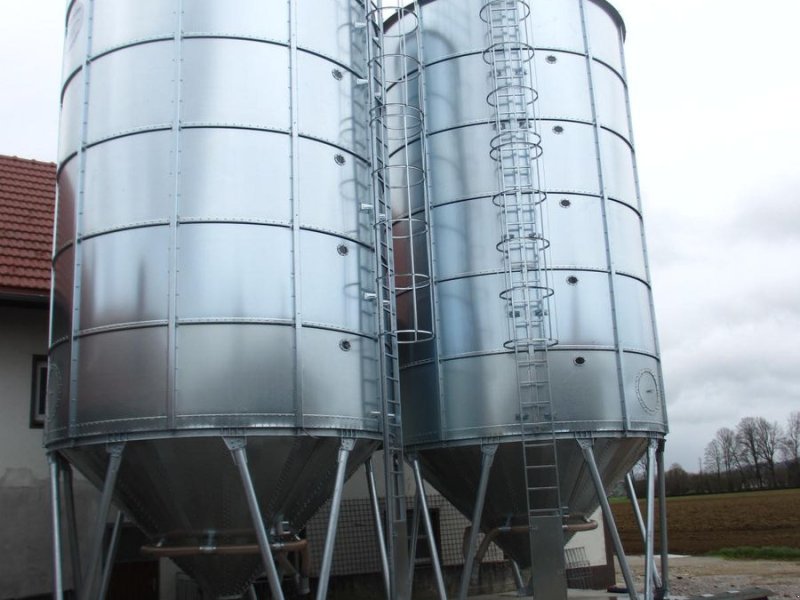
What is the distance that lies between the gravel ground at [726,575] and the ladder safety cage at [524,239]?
20.8 ft

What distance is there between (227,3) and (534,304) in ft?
17.9

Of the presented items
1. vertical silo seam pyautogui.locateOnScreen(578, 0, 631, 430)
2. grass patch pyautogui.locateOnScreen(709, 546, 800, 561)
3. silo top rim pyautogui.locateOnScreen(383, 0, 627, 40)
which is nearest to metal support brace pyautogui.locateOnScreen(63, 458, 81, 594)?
vertical silo seam pyautogui.locateOnScreen(578, 0, 631, 430)

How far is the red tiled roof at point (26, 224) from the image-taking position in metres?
13.0

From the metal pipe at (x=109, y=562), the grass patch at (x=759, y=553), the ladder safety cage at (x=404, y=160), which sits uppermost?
the ladder safety cage at (x=404, y=160)

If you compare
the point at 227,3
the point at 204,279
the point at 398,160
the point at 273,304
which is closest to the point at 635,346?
the point at 398,160

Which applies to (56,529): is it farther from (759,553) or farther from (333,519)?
Result: (759,553)

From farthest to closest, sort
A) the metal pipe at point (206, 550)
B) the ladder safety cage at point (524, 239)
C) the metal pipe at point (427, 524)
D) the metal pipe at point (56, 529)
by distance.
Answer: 1. the metal pipe at point (427, 524)
2. the ladder safety cage at point (524, 239)
3. the metal pipe at point (56, 529)
4. the metal pipe at point (206, 550)

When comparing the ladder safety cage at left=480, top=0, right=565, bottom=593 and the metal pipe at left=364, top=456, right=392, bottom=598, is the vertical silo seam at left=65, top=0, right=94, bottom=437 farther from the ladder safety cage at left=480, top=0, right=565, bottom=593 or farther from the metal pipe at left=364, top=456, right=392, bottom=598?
the ladder safety cage at left=480, top=0, right=565, bottom=593

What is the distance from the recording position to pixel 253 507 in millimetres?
8414

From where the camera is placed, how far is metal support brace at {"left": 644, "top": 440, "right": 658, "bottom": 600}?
11.0 meters

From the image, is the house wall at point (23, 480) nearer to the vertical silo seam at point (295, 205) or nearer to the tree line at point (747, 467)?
the vertical silo seam at point (295, 205)

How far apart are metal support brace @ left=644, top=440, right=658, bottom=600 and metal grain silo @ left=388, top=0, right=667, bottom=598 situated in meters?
0.18

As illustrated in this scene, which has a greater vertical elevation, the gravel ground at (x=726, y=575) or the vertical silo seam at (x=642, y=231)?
the vertical silo seam at (x=642, y=231)

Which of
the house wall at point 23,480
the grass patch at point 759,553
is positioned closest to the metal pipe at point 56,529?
the house wall at point 23,480
